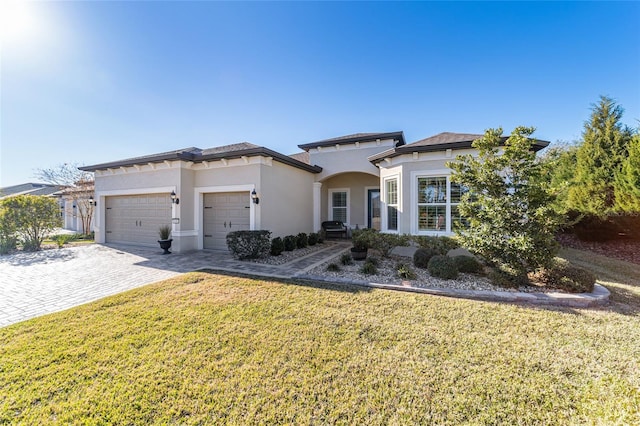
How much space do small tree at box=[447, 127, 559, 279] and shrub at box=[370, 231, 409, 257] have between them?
186 cm

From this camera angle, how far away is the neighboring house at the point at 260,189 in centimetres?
823

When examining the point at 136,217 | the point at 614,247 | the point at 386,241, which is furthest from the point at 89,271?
the point at 614,247

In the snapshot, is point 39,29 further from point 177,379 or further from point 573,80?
point 573,80

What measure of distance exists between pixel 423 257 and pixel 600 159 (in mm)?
10707

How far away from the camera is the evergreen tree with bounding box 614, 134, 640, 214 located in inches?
316

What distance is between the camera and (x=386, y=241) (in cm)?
779

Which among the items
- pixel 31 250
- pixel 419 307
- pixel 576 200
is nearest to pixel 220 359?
pixel 419 307

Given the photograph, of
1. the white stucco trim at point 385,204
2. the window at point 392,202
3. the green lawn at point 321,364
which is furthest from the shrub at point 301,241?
the green lawn at point 321,364

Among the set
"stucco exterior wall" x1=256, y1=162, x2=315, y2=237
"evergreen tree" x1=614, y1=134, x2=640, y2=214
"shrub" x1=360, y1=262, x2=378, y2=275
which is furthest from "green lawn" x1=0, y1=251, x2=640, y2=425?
"evergreen tree" x1=614, y1=134, x2=640, y2=214

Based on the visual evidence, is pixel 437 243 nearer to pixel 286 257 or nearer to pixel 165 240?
pixel 286 257

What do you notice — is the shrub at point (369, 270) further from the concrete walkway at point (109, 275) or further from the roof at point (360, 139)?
the roof at point (360, 139)

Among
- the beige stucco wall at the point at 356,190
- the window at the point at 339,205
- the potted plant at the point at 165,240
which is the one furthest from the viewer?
the window at the point at 339,205

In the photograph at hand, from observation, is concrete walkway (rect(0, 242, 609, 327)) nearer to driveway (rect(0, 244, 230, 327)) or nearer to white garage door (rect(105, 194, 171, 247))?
driveway (rect(0, 244, 230, 327))

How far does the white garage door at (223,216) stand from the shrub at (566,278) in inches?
363
